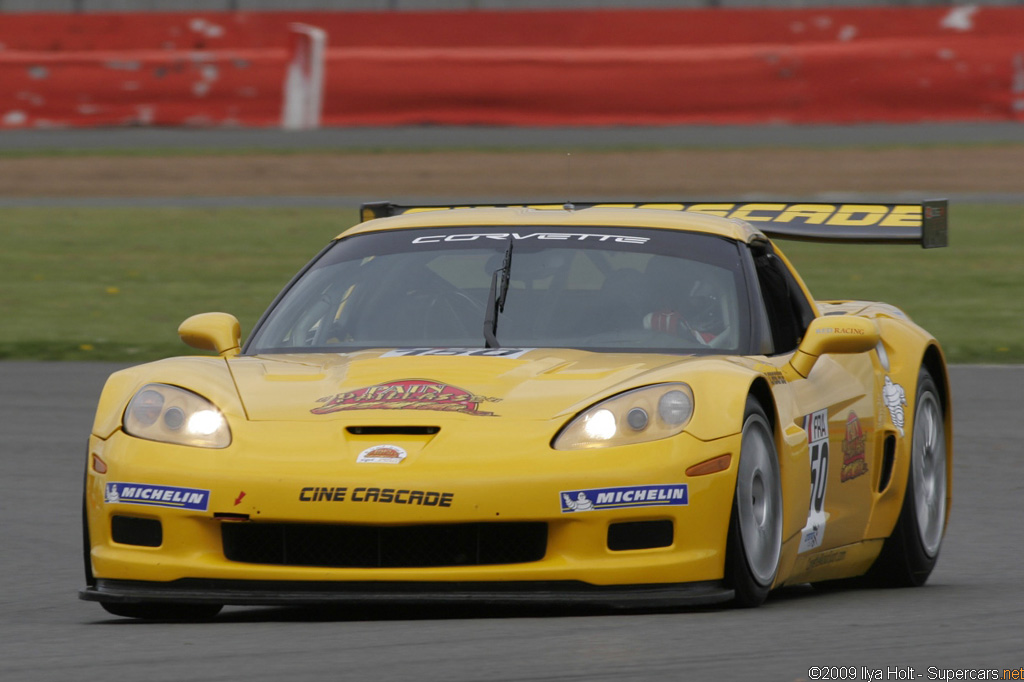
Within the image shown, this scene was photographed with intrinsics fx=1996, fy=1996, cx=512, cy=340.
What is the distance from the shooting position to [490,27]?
106 ft

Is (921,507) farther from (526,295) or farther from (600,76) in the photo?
(600,76)

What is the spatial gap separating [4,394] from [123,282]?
623 centimetres

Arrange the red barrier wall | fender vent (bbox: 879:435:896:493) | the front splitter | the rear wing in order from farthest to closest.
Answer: the red barrier wall < the rear wing < fender vent (bbox: 879:435:896:493) < the front splitter

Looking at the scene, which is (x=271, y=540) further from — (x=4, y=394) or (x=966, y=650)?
(x=4, y=394)

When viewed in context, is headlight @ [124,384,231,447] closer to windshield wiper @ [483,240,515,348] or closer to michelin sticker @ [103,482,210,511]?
michelin sticker @ [103,482,210,511]

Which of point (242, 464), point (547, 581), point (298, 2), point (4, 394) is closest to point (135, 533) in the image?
point (242, 464)

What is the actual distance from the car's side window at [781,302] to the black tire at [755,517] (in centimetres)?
82

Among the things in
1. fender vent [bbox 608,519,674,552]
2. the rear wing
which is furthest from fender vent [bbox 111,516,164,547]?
the rear wing

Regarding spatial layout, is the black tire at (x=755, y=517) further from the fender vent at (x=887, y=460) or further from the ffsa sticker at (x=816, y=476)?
the fender vent at (x=887, y=460)

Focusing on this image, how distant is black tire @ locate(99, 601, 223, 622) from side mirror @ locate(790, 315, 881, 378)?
1881 mm

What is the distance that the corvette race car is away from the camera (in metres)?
4.97

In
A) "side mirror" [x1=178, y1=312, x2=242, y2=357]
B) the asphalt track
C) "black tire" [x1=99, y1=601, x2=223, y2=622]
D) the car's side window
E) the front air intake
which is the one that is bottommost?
"black tire" [x1=99, y1=601, x2=223, y2=622]

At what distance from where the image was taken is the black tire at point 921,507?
6555 mm

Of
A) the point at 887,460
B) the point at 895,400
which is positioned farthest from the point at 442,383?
the point at 895,400
